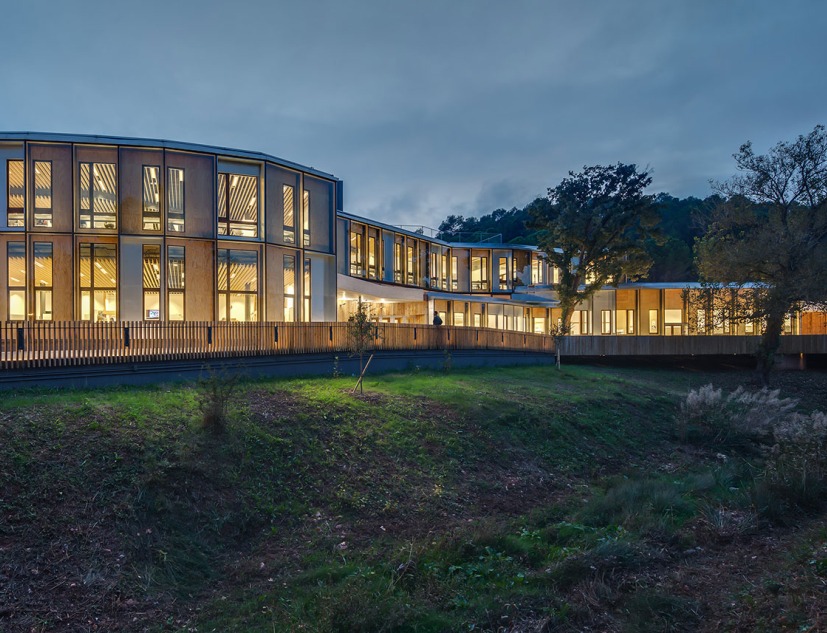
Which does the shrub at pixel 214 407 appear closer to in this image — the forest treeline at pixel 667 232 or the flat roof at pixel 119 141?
the flat roof at pixel 119 141

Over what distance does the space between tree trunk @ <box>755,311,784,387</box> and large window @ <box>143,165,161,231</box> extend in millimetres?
26285

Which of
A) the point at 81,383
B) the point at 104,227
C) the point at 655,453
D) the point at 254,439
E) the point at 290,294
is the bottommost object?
the point at 655,453

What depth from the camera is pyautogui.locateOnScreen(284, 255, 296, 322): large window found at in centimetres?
2374

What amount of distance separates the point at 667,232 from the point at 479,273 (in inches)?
1266

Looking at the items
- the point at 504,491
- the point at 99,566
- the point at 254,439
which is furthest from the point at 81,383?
the point at 504,491

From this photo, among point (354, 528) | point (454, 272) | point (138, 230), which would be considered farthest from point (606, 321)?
point (354, 528)

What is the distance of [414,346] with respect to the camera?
21859 millimetres

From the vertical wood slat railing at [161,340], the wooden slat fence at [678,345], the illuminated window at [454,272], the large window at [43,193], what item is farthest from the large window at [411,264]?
the large window at [43,193]

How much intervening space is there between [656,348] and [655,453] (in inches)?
697

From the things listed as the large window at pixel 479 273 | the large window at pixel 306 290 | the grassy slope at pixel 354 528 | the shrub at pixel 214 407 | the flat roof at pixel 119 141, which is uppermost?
the flat roof at pixel 119 141

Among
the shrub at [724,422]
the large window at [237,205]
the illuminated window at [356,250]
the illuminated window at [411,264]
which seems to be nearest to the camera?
the shrub at [724,422]

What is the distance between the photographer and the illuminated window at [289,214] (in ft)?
77.6

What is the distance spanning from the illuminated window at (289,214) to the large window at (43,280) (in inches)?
330

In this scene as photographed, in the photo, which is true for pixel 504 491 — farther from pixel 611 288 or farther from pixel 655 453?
pixel 611 288
